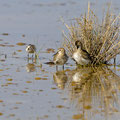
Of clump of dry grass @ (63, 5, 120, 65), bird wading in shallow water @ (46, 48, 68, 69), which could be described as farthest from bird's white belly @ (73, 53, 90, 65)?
clump of dry grass @ (63, 5, 120, 65)

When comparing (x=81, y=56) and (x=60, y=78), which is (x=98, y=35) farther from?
(x=60, y=78)

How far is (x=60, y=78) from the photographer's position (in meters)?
11.9

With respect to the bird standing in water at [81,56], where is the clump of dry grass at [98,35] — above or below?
above

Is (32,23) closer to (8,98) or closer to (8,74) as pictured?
(8,74)

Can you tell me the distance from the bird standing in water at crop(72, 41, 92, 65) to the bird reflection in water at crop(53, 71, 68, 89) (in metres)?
0.88

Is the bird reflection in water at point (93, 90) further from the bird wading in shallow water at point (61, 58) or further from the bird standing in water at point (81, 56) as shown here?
the bird wading in shallow water at point (61, 58)

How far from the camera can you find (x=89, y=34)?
13812 millimetres

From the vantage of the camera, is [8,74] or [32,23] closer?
[8,74]

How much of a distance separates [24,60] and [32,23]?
9058 millimetres

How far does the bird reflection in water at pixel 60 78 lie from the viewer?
11055 mm

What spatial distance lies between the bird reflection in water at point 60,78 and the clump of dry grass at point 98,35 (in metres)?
1.72

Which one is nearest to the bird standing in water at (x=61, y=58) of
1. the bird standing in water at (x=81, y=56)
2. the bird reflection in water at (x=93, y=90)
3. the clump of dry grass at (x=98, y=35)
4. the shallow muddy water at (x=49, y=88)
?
the shallow muddy water at (x=49, y=88)

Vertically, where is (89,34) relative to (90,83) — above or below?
above


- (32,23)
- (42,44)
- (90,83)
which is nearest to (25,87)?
(90,83)
